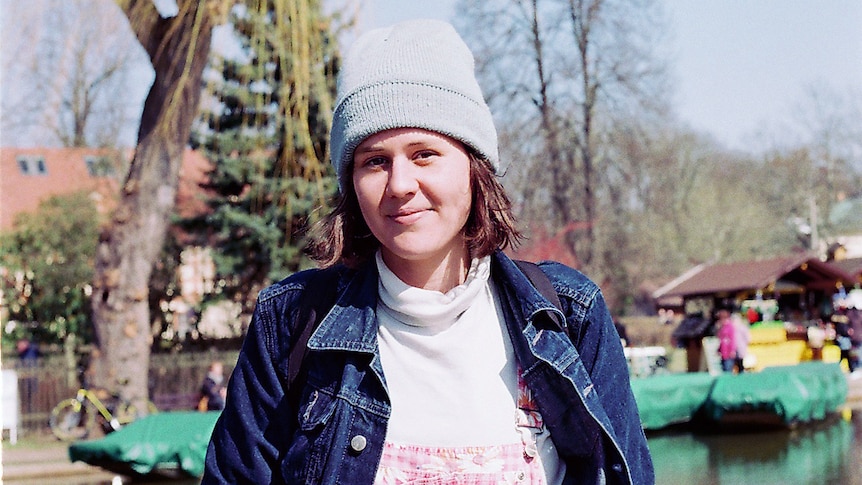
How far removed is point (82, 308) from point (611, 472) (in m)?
23.6

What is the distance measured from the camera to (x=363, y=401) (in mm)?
1896

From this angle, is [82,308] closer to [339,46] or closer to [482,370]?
[339,46]

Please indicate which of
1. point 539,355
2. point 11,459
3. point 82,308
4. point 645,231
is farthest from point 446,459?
point 645,231

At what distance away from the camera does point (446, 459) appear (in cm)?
186

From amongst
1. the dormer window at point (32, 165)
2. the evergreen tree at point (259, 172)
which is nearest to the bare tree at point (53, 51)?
the evergreen tree at point (259, 172)

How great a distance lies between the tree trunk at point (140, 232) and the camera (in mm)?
11008

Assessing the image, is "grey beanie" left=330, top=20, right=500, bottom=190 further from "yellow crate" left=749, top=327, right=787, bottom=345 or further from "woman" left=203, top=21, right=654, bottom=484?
"yellow crate" left=749, top=327, right=787, bottom=345

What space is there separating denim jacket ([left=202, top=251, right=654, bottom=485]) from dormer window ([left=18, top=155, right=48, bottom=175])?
48.7 metres

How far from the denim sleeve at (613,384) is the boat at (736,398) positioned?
1075 centimetres

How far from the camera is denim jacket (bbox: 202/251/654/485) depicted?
1864 millimetres

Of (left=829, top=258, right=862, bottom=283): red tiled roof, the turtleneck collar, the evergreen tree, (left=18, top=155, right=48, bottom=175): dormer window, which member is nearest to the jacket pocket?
the turtleneck collar

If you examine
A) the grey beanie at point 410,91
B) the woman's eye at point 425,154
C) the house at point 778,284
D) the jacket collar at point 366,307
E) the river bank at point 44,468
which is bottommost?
the river bank at point 44,468

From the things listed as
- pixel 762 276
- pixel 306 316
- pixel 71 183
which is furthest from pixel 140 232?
pixel 71 183

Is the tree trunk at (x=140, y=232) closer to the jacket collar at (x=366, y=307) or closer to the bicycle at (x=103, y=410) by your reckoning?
the bicycle at (x=103, y=410)
